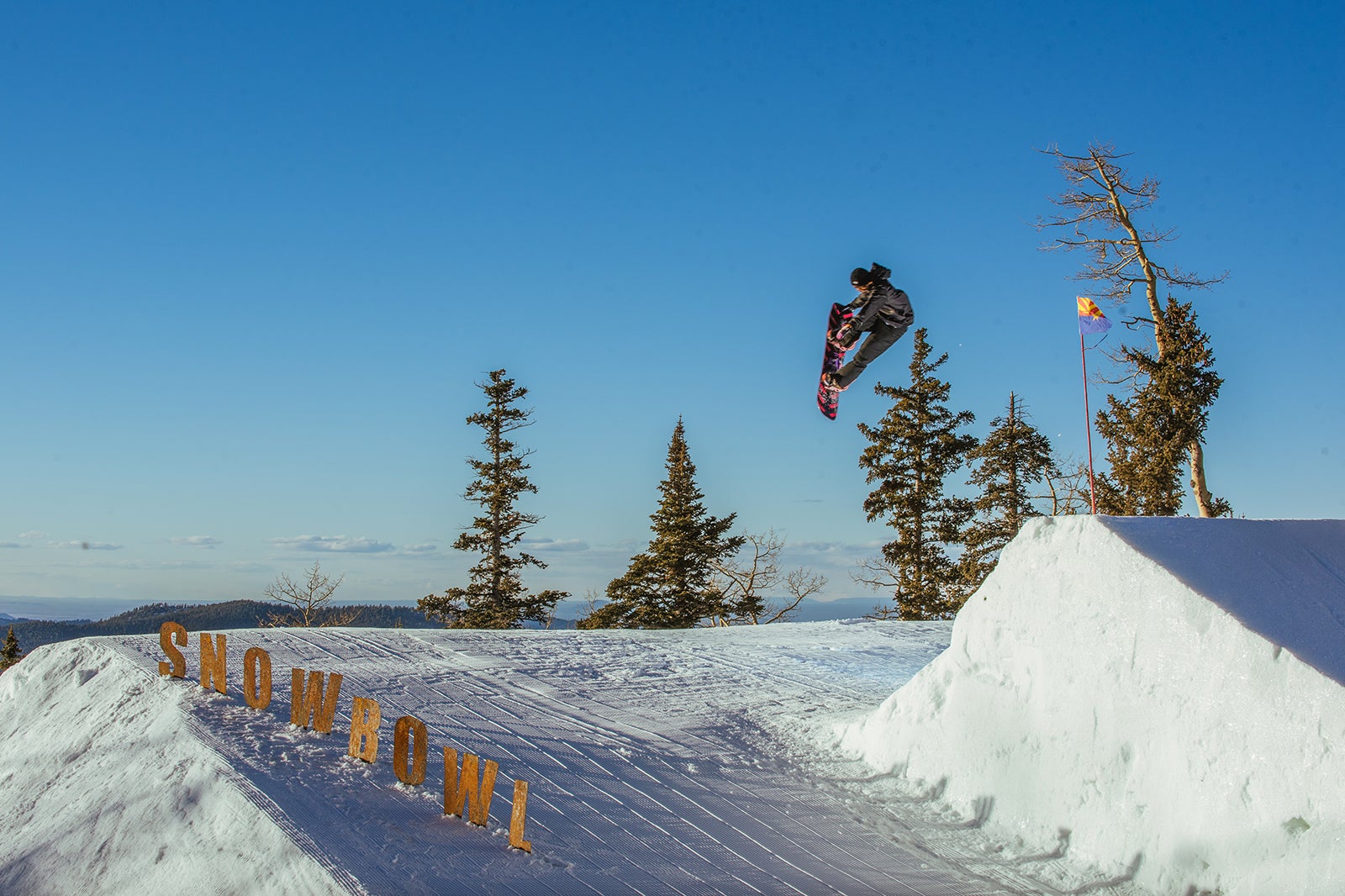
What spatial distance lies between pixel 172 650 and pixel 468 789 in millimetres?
6029

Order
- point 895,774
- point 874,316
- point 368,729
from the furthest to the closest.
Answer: point 874,316, point 895,774, point 368,729

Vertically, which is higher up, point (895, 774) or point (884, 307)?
point (884, 307)

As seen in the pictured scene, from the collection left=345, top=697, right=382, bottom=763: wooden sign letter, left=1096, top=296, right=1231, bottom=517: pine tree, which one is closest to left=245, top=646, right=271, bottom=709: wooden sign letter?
left=345, top=697, right=382, bottom=763: wooden sign letter

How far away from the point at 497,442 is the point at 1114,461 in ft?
72.6

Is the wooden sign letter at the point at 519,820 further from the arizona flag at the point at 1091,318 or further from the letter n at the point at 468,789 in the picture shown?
the arizona flag at the point at 1091,318

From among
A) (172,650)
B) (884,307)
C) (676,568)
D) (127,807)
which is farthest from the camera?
(676,568)

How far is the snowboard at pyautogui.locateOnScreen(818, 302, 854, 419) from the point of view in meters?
10.6

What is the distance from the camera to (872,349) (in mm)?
10680

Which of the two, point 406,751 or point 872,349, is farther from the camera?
point 872,349

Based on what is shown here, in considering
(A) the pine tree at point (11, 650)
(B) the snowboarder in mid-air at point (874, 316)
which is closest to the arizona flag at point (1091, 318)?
(B) the snowboarder in mid-air at point (874, 316)

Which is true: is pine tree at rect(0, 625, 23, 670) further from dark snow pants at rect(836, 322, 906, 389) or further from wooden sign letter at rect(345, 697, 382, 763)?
dark snow pants at rect(836, 322, 906, 389)

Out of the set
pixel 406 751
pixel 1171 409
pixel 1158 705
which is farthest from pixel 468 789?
pixel 1171 409

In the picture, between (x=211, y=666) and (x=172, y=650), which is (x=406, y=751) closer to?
(x=211, y=666)

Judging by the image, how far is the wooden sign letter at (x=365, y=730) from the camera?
→ 8039 millimetres
